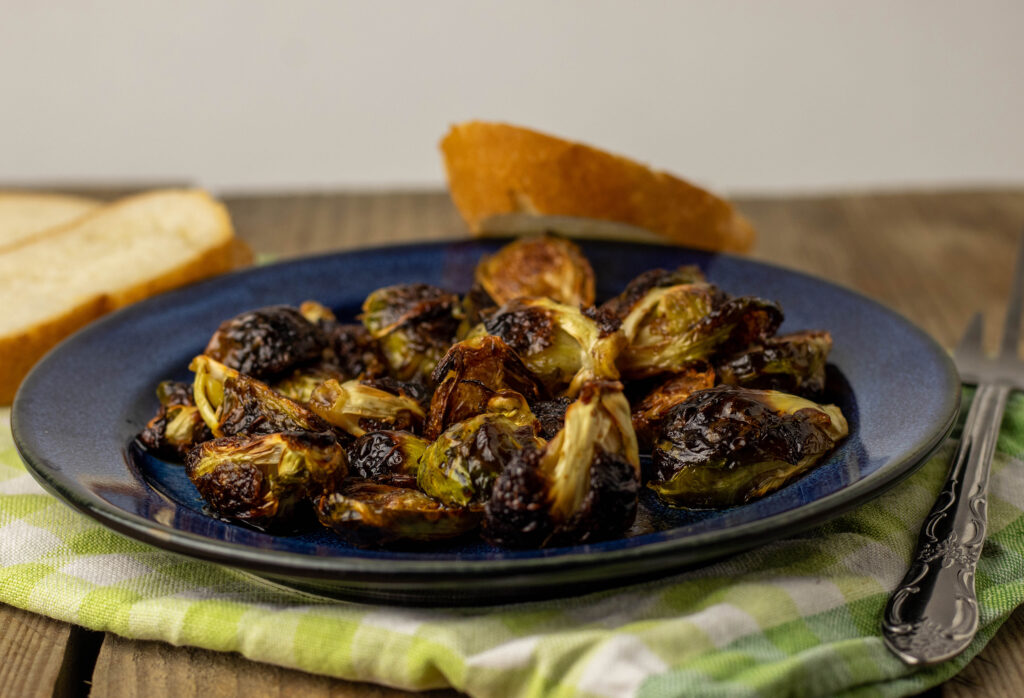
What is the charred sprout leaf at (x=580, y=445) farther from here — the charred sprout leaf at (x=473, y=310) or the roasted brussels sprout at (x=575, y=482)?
the charred sprout leaf at (x=473, y=310)

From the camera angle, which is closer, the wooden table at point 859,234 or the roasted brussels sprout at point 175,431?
the roasted brussels sprout at point 175,431

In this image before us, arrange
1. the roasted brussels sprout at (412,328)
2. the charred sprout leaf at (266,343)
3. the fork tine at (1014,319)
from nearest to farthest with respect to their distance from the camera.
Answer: the charred sprout leaf at (266,343) < the roasted brussels sprout at (412,328) < the fork tine at (1014,319)

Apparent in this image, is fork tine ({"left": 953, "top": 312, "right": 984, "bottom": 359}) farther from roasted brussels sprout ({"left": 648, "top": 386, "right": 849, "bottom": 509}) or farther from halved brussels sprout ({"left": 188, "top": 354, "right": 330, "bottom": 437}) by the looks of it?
halved brussels sprout ({"left": 188, "top": 354, "right": 330, "bottom": 437})

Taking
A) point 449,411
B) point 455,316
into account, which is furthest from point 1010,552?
point 455,316

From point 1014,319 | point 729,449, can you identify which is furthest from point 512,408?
point 1014,319

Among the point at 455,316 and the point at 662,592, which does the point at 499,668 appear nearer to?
the point at 662,592

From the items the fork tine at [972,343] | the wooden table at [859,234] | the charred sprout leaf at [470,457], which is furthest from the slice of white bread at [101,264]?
the fork tine at [972,343]

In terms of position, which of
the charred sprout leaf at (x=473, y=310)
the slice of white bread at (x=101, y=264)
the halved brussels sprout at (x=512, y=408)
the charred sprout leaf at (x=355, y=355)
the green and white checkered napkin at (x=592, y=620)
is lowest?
the slice of white bread at (x=101, y=264)

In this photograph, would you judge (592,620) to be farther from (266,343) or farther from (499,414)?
(266,343)
